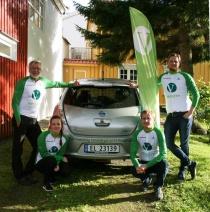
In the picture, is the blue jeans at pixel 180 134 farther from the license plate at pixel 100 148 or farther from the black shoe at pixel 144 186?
the license plate at pixel 100 148

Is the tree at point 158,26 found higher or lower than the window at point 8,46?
higher

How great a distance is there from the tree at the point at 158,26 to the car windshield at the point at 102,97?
11.5 feet

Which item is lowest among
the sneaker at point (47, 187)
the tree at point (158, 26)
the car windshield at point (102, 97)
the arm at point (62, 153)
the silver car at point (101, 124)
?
the sneaker at point (47, 187)

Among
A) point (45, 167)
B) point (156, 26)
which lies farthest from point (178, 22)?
point (45, 167)

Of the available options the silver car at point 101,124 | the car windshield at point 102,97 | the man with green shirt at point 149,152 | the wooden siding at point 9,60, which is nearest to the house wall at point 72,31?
the wooden siding at point 9,60

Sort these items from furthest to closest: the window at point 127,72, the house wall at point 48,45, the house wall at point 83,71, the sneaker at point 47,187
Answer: the window at point 127,72 → the house wall at point 83,71 → the house wall at point 48,45 → the sneaker at point 47,187

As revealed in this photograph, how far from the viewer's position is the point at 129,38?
9828 millimetres

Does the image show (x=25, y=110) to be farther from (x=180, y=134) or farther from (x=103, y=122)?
(x=180, y=134)

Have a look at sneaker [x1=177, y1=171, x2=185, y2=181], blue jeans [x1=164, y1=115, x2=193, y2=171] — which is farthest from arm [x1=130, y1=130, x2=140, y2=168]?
sneaker [x1=177, y1=171, x2=185, y2=181]

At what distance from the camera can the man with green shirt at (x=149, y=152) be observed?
166 inches

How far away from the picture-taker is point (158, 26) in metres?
9.62

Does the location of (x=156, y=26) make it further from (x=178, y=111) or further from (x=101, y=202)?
(x=101, y=202)

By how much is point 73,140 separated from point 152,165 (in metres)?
1.32

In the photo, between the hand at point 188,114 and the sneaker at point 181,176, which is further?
the sneaker at point 181,176
